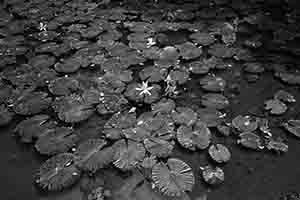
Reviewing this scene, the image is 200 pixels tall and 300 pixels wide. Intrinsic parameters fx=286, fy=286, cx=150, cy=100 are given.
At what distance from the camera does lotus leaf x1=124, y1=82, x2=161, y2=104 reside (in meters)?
2.45

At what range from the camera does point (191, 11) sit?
357cm

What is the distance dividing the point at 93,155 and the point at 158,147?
467mm

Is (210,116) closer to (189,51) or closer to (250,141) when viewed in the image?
(250,141)

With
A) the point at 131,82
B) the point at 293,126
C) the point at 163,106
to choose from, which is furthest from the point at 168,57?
the point at 293,126

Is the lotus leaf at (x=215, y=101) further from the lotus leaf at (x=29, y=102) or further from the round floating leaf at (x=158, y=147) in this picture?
the lotus leaf at (x=29, y=102)

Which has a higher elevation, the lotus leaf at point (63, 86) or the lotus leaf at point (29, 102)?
the lotus leaf at point (63, 86)

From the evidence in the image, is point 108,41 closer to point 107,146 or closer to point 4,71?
point 4,71

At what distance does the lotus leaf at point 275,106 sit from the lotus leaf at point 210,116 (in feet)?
1.35

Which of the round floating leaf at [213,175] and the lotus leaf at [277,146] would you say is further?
the lotus leaf at [277,146]

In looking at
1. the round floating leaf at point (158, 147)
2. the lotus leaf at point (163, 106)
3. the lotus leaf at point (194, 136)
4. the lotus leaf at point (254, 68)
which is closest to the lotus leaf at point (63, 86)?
the lotus leaf at point (163, 106)

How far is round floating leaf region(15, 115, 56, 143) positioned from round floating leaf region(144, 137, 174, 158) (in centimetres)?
78

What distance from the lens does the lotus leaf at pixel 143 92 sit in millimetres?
2445

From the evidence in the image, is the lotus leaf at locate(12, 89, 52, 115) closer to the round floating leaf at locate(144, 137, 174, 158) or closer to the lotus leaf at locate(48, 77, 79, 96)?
the lotus leaf at locate(48, 77, 79, 96)

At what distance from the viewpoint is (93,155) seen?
2041mm
